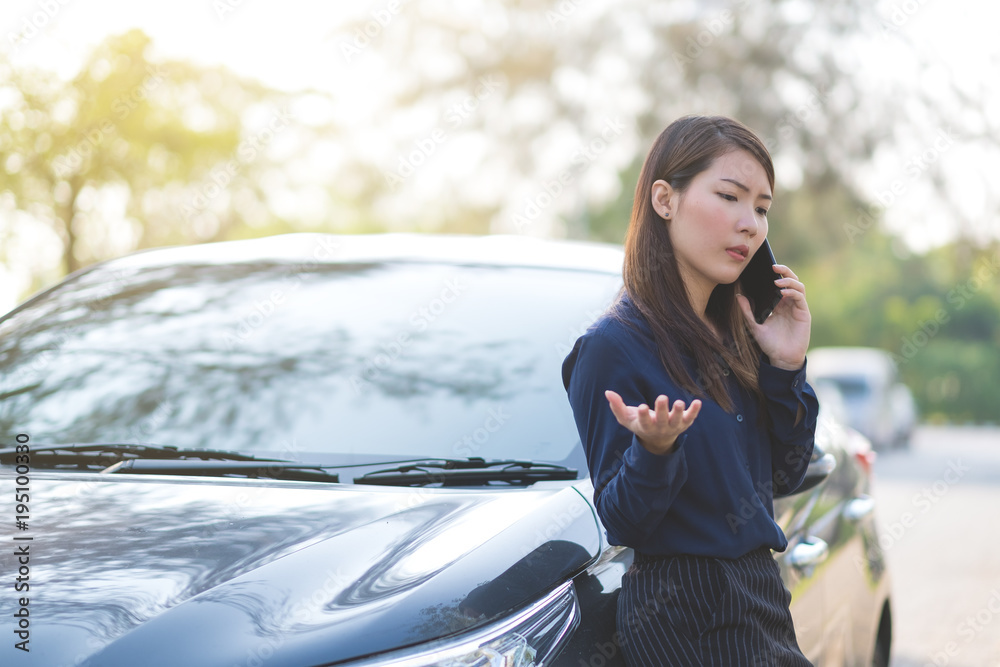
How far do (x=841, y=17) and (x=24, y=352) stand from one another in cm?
2102

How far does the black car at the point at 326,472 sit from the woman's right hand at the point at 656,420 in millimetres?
303

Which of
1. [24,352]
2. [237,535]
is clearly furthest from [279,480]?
[24,352]

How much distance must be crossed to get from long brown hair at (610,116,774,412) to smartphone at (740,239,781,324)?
0.11 m

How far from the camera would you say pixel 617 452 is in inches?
78.1

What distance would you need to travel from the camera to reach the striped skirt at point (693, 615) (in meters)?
1.96

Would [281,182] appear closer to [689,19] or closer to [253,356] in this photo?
[689,19]

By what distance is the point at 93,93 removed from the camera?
13.7 meters

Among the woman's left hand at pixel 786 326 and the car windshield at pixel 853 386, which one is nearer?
the woman's left hand at pixel 786 326

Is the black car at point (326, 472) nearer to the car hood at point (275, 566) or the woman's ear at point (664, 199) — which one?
the car hood at point (275, 566)
